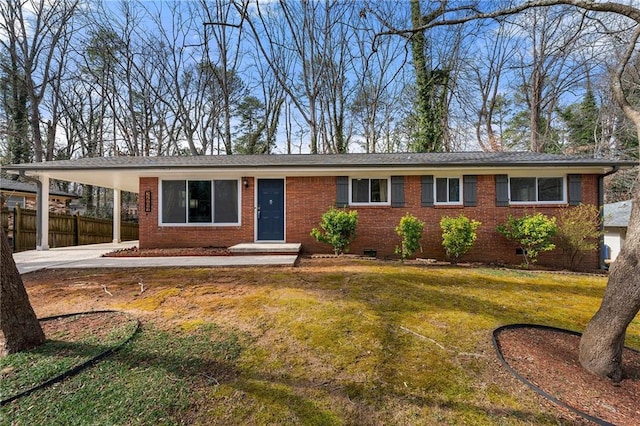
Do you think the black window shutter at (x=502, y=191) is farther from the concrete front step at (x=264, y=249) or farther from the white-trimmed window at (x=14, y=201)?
the white-trimmed window at (x=14, y=201)

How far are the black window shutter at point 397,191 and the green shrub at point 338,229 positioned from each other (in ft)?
4.66

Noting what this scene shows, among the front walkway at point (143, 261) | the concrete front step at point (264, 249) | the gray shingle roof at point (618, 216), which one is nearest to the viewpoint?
Result: the front walkway at point (143, 261)

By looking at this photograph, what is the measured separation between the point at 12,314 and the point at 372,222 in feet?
25.1

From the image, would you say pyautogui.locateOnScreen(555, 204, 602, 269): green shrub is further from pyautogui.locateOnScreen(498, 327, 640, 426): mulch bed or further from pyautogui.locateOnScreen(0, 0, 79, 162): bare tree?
pyautogui.locateOnScreen(0, 0, 79, 162): bare tree

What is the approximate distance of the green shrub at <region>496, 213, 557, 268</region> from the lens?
748 cm

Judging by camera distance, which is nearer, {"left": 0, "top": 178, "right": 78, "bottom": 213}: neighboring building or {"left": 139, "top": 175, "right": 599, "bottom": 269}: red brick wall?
{"left": 139, "top": 175, "right": 599, "bottom": 269}: red brick wall

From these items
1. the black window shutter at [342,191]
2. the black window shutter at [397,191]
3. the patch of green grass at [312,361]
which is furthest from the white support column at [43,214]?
the black window shutter at [397,191]

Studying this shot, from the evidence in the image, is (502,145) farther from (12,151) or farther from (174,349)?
(12,151)

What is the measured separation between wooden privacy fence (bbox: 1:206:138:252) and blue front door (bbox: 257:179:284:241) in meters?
8.27

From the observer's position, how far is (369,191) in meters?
Answer: 8.88

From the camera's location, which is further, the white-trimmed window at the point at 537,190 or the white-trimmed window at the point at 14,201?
the white-trimmed window at the point at 14,201

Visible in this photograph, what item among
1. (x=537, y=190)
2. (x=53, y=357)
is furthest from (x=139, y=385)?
(x=537, y=190)

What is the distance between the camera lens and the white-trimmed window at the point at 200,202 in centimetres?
918

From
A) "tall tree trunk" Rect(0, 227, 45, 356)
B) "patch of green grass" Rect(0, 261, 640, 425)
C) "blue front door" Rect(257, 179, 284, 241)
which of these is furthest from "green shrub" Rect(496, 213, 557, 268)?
"tall tree trunk" Rect(0, 227, 45, 356)
